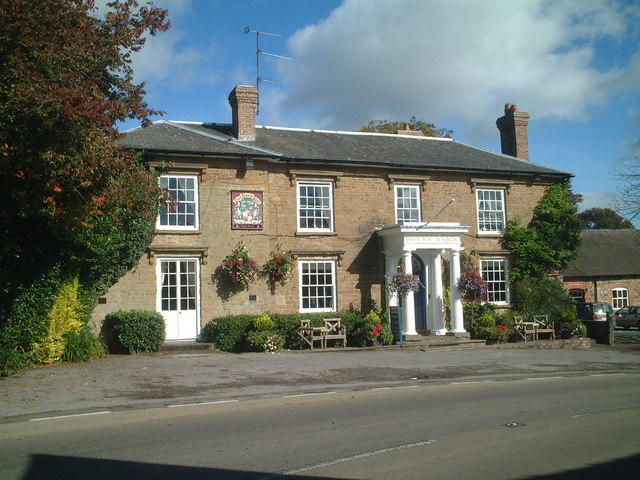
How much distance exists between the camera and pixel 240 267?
66.7ft

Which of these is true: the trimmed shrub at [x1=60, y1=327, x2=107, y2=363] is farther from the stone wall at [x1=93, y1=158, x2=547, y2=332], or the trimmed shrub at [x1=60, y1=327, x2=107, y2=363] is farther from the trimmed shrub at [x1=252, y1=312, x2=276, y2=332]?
the trimmed shrub at [x1=252, y1=312, x2=276, y2=332]

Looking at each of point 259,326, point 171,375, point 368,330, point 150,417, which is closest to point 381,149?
point 368,330

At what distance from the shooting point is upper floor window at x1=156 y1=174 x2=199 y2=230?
67.3ft

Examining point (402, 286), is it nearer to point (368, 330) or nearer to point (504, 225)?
point (368, 330)

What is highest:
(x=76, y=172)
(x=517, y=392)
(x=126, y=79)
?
(x=126, y=79)

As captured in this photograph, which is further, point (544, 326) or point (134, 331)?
point (544, 326)

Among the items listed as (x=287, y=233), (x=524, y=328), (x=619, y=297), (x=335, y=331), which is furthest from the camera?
(x=619, y=297)

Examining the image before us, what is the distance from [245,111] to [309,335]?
880 centimetres

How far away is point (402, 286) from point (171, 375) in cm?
994

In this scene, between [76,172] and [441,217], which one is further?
[441,217]

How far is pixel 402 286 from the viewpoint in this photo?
2166 cm

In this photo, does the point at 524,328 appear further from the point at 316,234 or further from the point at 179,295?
the point at 179,295

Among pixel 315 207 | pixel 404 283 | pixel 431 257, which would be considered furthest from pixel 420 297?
pixel 315 207

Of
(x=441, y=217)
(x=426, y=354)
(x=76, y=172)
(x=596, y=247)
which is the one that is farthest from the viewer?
(x=596, y=247)
